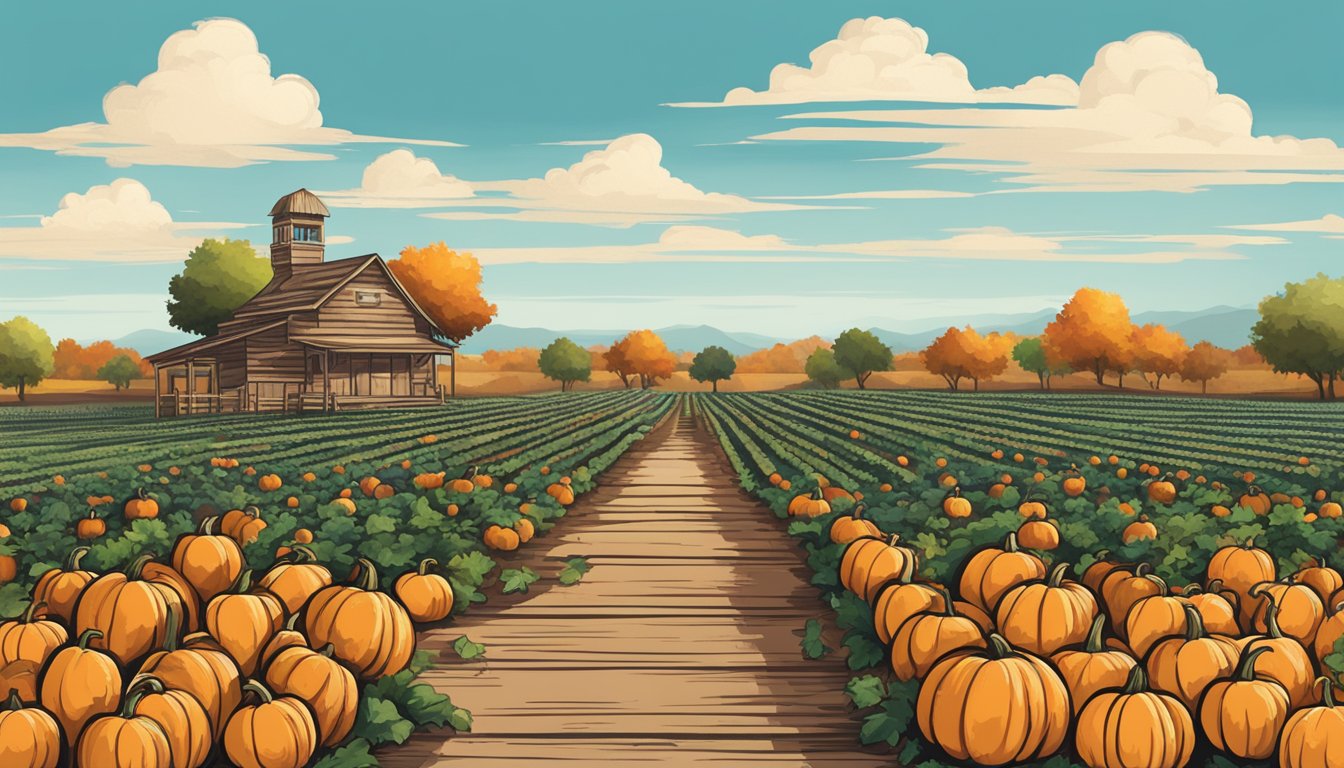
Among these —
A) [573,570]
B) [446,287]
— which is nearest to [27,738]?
[573,570]

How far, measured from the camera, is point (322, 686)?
17.2ft

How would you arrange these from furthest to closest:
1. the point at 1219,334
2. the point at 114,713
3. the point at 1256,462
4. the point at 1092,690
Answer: the point at 1219,334, the point at 1256,462, the point at 1092,690, the point at 114,713

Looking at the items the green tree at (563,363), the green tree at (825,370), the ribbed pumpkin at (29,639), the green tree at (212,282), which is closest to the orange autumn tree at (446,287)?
the green tree at (212,282)

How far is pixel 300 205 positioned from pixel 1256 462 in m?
39.1

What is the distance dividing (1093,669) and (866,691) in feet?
3.74

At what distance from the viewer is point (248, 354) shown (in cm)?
3969

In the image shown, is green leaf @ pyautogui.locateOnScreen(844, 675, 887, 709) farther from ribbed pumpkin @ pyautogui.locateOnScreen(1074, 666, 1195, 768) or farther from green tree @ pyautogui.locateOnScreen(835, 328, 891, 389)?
green tree @ pyautogui.locateOnScreen(835, 328, 891, 389)

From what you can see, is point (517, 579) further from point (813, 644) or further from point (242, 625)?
point (242, 625)

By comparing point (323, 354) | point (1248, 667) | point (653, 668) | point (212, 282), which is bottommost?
point (653, 668)

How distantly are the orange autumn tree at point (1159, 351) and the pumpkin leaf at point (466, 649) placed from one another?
9164 cm

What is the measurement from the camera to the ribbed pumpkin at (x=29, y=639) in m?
5.62

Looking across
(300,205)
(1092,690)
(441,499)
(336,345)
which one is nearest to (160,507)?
(441,499)

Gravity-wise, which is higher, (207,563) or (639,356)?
(639,356)

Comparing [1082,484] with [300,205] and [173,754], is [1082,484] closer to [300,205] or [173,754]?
[173,754]
